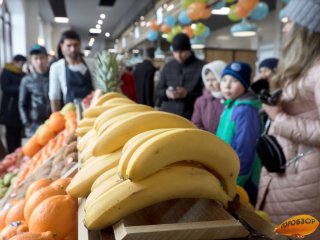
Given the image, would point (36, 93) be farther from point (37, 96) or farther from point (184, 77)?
point (184, 77)

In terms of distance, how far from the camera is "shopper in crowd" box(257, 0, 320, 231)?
1515mm

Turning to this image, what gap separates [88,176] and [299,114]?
1137 millimetres

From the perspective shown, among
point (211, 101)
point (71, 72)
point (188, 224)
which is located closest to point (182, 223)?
point (188, 224)

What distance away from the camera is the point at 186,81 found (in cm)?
371

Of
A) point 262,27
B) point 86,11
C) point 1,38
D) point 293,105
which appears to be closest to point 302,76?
point 293,105

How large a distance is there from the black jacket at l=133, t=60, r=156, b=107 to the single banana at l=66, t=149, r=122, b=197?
15.8 ft

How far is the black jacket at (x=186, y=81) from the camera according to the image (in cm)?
366

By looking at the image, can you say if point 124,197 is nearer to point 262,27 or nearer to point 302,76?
point 302,76

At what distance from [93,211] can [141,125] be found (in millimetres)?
321

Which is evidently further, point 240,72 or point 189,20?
point 189,20

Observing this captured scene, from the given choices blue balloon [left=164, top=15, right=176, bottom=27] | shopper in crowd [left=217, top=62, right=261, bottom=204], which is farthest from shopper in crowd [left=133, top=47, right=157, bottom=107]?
blue balloon [left=164, top=15, right=176, bottom=27]

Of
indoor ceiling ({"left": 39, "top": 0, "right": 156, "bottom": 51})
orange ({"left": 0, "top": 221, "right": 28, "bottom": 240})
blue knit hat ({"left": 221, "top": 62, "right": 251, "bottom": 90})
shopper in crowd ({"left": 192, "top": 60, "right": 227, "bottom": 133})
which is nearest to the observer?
orange ({"left": 0, "top": 221, "right": 28, "bottom": 240})

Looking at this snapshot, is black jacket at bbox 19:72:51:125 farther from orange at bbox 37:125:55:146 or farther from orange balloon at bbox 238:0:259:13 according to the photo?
orange balloon at bbox 238:0:259:13

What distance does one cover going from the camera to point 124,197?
2.21 feet
